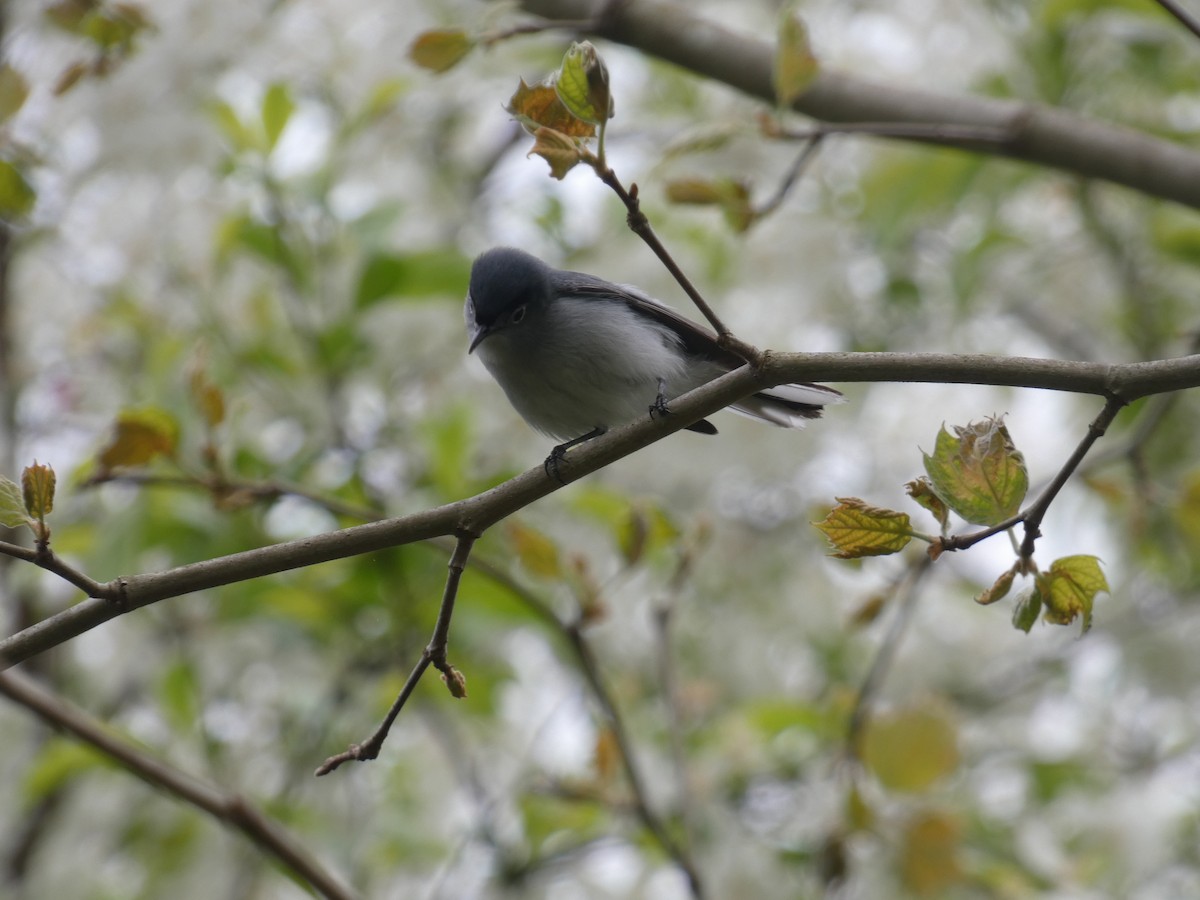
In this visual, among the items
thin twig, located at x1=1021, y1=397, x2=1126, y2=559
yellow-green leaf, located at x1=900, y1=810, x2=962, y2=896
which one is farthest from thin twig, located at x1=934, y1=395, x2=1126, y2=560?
yellow-green leaf, located at x1=900, y1=810, x2=962, y2=896

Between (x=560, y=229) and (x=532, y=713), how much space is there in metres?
1.91

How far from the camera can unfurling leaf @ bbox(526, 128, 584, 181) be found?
132cm

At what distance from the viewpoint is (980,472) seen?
1.30 m

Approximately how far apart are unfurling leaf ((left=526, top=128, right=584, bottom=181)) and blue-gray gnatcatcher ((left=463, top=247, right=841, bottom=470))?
1.06 meters

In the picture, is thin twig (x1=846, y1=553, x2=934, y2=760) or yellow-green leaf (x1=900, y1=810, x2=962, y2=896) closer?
thin twig (x1=846, y1=553, x2=934, y2=760)

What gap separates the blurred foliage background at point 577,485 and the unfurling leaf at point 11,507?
805 mm

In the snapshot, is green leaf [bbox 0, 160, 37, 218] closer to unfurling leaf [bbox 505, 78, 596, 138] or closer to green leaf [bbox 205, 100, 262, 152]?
unfurling leaf [bbox 505, 78, 596, 138]

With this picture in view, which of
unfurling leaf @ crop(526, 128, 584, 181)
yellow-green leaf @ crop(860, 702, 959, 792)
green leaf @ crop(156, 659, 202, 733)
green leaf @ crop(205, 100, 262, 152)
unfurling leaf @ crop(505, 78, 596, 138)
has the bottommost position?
green leaf @ crop(156, 659, 202, 733)

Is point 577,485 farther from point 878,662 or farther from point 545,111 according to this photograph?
point 545,111

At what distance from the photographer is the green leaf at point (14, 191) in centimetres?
174

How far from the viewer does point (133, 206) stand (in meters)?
3.93

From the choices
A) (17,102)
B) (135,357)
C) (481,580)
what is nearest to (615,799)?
(481,580)

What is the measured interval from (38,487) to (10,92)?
2.65 feet

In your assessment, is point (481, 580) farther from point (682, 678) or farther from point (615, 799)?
point (682, 678)
